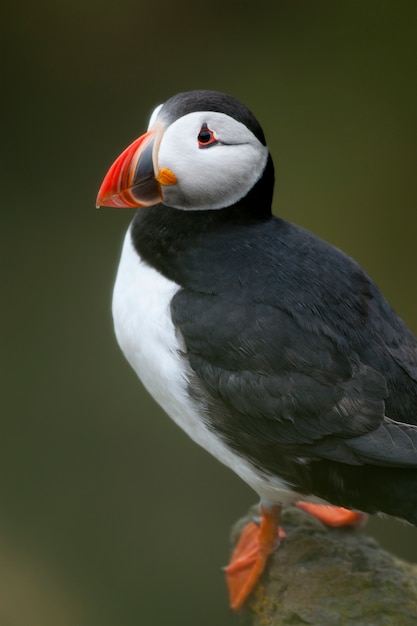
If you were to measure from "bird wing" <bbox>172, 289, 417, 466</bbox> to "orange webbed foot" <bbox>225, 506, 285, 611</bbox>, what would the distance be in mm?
291

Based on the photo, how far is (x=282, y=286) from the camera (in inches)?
68.1

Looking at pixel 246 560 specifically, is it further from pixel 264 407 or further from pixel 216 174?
pixel 216 174

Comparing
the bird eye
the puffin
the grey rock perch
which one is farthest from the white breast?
the bird eye

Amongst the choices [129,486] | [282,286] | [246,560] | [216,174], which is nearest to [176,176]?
[216,174]

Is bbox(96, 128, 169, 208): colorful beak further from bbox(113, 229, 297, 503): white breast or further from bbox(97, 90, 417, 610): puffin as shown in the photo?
bbox(113, 229, 297, 503): white breast

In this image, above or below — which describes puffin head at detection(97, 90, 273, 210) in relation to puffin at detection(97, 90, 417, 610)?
above

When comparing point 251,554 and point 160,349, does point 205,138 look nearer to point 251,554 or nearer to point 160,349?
point 160,349

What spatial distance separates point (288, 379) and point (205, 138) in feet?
1.36

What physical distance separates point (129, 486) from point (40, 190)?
4.34 ft

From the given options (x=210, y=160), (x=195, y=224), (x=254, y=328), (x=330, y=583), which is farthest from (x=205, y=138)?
(x=330, y=583)

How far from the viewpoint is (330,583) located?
1.86 m

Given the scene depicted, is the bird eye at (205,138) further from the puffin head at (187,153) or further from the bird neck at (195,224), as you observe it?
the bird neck at (195,224)

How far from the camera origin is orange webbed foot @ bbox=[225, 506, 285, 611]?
76.8 inches

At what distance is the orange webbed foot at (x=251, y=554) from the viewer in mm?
1951
